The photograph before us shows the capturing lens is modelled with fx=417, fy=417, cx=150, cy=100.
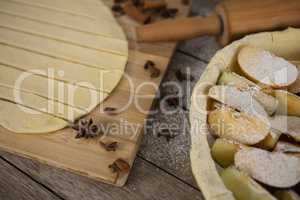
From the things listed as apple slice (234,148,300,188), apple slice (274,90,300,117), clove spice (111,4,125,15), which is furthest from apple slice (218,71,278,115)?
clove spice (111,4,125,15)

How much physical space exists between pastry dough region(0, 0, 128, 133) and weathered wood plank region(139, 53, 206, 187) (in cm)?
14

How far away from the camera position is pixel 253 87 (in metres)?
0.88

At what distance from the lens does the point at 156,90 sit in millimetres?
1137

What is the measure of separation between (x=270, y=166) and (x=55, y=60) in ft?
2.17

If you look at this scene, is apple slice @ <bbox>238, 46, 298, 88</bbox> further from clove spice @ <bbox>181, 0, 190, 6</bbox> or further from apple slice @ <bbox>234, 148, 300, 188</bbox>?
clove spice @ <bbox>181, 0, 190, 6</bbox>

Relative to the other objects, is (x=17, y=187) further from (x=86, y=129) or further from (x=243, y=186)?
(x=243, y=186)

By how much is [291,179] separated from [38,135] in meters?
0.58

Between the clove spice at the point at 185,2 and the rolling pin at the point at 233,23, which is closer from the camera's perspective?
the rolling pin at the point at 233,23

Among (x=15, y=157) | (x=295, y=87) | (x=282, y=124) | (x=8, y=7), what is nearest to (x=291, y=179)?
(x=282, y=124)

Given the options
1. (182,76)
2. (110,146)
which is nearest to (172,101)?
(182,76)

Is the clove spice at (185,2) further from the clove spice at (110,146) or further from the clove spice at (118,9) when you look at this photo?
the clove spice at (110,146)

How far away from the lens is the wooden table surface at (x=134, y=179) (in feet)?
3.07

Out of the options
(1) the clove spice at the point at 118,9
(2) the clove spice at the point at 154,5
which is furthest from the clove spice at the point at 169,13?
(1) the clove spice at the point at 118,9

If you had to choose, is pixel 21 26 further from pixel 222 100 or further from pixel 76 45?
pixel 222 100
